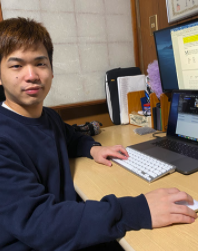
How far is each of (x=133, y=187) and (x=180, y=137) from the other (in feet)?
1.48

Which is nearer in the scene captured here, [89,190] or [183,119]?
[89,190]

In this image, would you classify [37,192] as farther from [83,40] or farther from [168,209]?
→ [83,40]

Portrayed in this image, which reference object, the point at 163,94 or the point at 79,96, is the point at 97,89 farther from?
the point at 163,94

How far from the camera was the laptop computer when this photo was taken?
87 cm

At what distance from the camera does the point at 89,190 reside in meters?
0.73

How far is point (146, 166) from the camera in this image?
2.64 feet

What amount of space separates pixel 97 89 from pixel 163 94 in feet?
1.66

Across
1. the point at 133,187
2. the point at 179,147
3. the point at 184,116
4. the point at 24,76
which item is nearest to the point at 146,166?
the point at 133,187

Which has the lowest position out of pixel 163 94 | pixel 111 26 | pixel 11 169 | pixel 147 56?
pixel 11 169

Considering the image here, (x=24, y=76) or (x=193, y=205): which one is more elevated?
(x=24, y=76)

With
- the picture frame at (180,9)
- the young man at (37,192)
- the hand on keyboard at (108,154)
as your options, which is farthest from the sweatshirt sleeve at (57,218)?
the picture frame at (180,9)

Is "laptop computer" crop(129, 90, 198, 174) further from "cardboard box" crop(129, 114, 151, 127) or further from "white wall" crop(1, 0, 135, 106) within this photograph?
"white wall" crop(1, 0, 135, 106)

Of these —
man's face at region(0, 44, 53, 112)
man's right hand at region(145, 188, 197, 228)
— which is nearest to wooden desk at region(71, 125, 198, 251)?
man's right hand at region(145, 188, 197, 228)

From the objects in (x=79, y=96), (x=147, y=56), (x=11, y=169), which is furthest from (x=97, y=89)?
(x=11, y=169)
